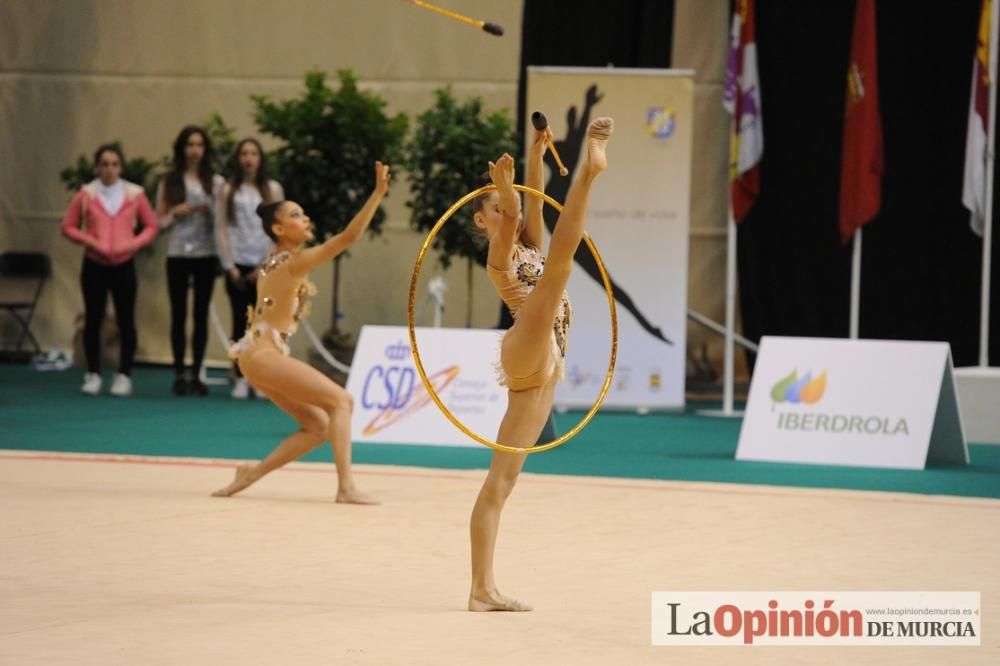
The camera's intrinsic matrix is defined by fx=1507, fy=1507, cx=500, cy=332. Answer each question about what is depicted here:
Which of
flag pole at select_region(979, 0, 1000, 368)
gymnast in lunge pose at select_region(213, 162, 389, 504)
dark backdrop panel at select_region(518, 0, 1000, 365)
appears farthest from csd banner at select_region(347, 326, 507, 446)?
dark backdrop panel at select_region(518, 0, 1000, 365)

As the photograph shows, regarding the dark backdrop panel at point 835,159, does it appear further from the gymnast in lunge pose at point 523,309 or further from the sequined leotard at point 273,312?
the gymnast in lunge pose at point 523,309

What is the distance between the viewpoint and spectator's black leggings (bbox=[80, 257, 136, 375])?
12.2 m

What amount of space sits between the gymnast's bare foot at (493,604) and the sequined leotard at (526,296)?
27.9 inches

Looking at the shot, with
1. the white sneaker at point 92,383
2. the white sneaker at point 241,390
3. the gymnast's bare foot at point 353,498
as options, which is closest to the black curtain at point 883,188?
the white sneaker at point 241,390

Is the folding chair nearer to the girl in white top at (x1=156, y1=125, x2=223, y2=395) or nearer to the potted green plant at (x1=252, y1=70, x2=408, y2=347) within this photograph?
the girl in white top at (x1=156, y1=125, x2=223, y2=395)

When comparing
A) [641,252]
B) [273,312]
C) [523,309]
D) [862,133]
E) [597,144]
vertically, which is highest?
[862,133]

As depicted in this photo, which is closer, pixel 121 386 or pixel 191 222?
pixel 191 222

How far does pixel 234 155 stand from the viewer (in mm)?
11797

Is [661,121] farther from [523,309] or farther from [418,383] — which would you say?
[523,309]

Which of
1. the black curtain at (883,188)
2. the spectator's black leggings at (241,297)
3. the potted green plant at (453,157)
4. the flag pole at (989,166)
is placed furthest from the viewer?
the black curtain at (883,188)

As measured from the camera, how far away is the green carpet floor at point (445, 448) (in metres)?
8.80

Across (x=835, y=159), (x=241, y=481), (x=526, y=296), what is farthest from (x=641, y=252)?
(x=526, y=296)

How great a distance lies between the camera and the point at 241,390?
12.5m

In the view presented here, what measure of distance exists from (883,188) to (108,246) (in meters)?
6.43
